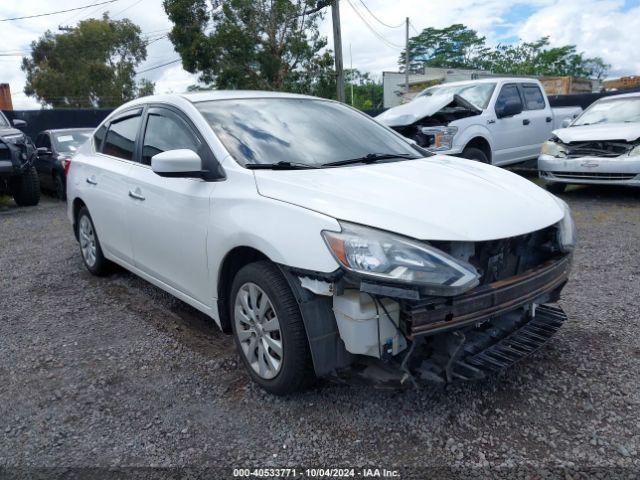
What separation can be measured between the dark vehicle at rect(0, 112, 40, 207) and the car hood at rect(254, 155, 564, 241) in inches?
311

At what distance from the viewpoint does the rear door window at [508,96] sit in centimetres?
901

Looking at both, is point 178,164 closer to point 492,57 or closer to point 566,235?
point 566,235

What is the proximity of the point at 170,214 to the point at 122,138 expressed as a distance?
4.44 feet

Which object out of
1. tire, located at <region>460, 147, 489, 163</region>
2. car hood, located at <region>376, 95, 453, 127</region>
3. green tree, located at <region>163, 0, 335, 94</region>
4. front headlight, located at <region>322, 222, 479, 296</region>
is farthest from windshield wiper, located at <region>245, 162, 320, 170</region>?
green tree, located at <region>163, 0, 335, 94</region>

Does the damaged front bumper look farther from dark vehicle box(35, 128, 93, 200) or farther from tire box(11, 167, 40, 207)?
tire box(11, 167, 40, 207)

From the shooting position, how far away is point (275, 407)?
274cm

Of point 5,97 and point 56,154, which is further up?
point 5,97

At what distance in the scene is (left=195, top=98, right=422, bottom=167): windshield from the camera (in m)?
3.15

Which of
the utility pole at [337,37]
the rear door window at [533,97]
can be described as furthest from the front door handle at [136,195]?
the utility pole at [337,37]

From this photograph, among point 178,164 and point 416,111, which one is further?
point 416,111

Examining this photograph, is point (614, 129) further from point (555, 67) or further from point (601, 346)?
point (555, 67)

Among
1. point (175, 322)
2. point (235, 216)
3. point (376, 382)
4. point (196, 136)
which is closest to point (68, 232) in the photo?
point (175, 322)

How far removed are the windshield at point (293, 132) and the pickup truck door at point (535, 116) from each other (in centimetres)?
654

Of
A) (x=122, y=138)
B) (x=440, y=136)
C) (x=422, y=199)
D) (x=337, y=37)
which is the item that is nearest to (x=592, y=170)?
(x=440, y=136)
